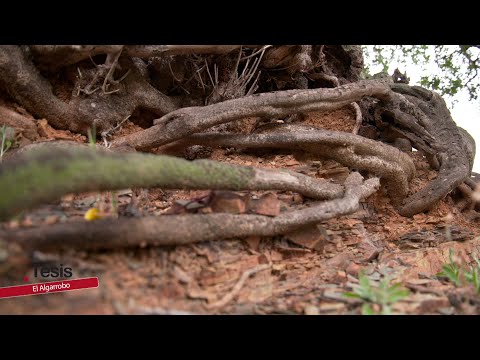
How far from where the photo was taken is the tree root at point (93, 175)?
1705 millimetres

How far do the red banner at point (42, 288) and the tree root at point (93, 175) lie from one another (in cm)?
38

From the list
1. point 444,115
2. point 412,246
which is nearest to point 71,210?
point 412,246

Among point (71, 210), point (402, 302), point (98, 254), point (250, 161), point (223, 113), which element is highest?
point (223, 113)

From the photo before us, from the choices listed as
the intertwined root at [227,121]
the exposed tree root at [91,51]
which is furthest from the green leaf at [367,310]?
the exposed tree root at [91,51]

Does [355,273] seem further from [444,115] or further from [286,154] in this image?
[444,115]

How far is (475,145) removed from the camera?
5.37m

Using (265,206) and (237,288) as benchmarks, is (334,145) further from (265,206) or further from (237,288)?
(237,288)

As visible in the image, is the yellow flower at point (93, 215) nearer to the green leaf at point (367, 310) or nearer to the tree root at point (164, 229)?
the tree root at point (164, 229)

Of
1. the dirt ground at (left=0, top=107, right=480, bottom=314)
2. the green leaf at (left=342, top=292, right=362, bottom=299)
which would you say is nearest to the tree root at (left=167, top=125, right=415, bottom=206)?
the dirt ground at (left=0, top=107, right=480, bottom=314)

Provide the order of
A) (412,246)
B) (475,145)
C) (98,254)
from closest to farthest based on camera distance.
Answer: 1. (98,254)
2. (412,246)
3. (475,145)

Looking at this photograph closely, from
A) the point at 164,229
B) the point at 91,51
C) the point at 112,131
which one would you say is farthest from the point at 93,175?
the point at 112,131

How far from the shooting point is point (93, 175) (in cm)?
184

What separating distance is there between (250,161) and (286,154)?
1.52 ft
